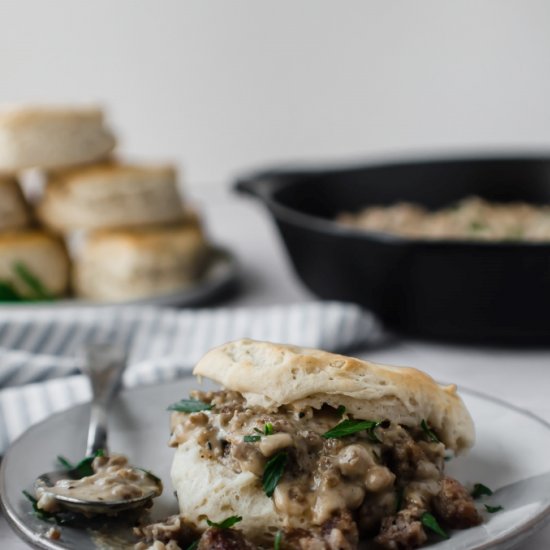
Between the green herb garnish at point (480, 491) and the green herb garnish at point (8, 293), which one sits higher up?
the green herb garnish at point (480, 491)

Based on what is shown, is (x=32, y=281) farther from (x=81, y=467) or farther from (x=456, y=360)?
(x=81, y=467)

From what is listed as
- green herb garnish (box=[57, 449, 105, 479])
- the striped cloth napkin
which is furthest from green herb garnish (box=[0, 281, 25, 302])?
green herb garnish (box=[57, 449, 105, 479])

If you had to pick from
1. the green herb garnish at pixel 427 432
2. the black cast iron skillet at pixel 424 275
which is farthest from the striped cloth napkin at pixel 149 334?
the green herb garnish at pixel 427 432

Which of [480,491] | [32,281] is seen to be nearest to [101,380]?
[480,491]

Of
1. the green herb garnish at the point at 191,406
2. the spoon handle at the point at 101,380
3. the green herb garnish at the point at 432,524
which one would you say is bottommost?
the spoon handle at the point at 101,380

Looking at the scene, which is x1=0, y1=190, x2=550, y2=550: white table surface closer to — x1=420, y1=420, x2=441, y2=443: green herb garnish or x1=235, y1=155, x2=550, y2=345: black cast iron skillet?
x1=235, y1=155, x2=550, y2=345: black cast iron skillet

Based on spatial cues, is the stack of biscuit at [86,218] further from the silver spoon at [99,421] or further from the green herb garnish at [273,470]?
the green herb garnish at [273,470]
